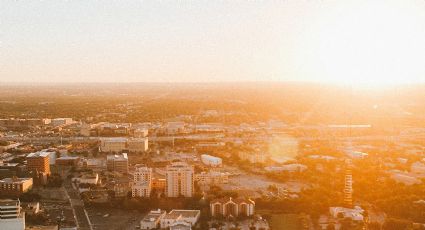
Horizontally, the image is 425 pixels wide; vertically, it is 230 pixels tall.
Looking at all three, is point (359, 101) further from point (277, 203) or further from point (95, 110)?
point (277, 203)

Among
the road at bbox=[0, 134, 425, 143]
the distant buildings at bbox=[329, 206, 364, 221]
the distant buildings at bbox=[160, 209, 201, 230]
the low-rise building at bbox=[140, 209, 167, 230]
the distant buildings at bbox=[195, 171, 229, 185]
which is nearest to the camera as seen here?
the distant buildings at bbox=[160, 209, 201, 230]

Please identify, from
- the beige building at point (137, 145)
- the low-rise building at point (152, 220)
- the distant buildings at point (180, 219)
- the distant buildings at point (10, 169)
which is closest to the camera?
the distant buildings at point (180, 219)

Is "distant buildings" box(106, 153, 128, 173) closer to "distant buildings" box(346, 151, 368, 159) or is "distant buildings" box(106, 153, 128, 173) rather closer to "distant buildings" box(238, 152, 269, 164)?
"distant buildings" box(238, 152, 269, 164)

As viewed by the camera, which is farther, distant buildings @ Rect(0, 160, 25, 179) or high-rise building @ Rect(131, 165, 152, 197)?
distant buildings @ Rect(0, 160, 25, 179)

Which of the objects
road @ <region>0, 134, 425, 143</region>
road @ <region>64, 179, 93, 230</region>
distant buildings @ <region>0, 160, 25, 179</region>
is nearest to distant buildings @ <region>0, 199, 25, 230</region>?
road @ <region>64, 179, 93, 230</region>

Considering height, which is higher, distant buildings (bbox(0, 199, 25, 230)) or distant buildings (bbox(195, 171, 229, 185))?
distant buildings (bbox(0, 199, 25, 230))

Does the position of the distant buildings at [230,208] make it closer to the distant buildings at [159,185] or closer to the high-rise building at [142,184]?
the high-rise building at [142,184]

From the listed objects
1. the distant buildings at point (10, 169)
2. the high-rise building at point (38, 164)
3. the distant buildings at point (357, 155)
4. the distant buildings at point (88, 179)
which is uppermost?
the high-rise building at point (38, 164)

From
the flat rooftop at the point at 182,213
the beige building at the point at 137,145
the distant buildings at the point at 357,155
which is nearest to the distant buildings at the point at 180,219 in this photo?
the flat rooftop at the point at 182,213
